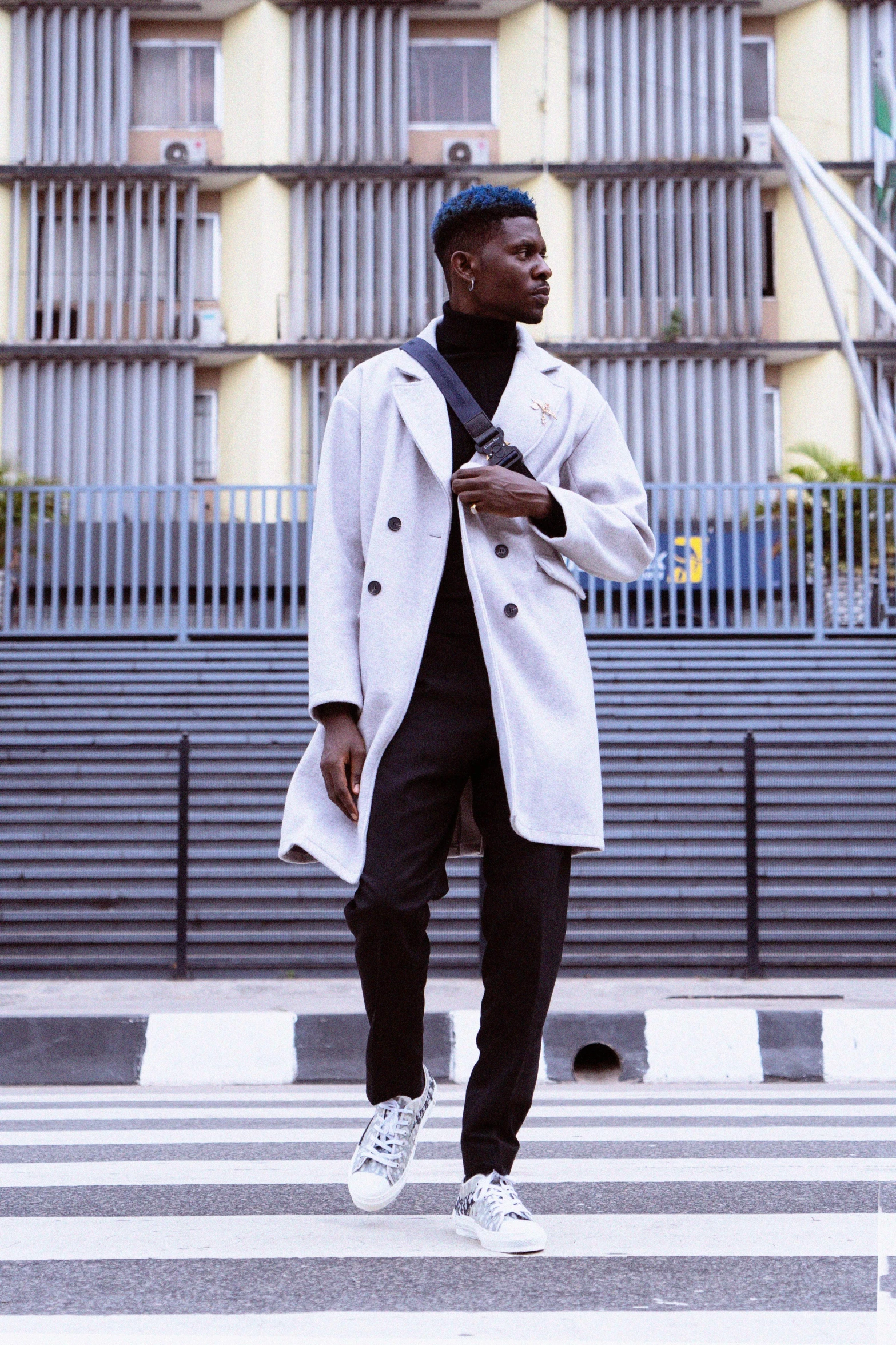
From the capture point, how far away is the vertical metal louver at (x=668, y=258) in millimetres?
22734

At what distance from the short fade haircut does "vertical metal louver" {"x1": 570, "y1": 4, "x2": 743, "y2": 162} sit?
20619 mm

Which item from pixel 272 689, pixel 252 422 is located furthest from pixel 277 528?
pixel 252 422

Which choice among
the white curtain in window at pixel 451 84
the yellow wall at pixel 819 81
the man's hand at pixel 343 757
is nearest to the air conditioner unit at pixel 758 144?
the yellow wall at pixel 819 81

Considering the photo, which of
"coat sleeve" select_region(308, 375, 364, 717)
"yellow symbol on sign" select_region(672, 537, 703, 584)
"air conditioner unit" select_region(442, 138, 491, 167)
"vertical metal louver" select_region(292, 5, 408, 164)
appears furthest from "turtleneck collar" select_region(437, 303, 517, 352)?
"air conditioner unit" select_region(442, 138, 491, 167)

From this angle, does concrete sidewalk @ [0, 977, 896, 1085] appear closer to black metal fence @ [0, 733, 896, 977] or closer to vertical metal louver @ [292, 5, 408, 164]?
black metal fence @ [0, 733, 896, 977]

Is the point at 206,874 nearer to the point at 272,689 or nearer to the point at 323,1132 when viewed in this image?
the point at 272,689

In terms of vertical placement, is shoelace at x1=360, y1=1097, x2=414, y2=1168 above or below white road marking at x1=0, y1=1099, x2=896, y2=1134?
above

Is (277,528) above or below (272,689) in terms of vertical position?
above

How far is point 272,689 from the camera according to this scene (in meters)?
12.5

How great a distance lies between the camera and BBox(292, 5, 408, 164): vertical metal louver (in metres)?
23.1

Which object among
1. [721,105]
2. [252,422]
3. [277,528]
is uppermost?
[721,105]

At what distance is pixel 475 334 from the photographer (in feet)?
11.1

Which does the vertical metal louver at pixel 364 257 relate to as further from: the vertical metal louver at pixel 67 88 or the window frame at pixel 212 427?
the vertical metal louver at pixel 67 88

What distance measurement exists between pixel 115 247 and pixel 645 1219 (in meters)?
21.6
